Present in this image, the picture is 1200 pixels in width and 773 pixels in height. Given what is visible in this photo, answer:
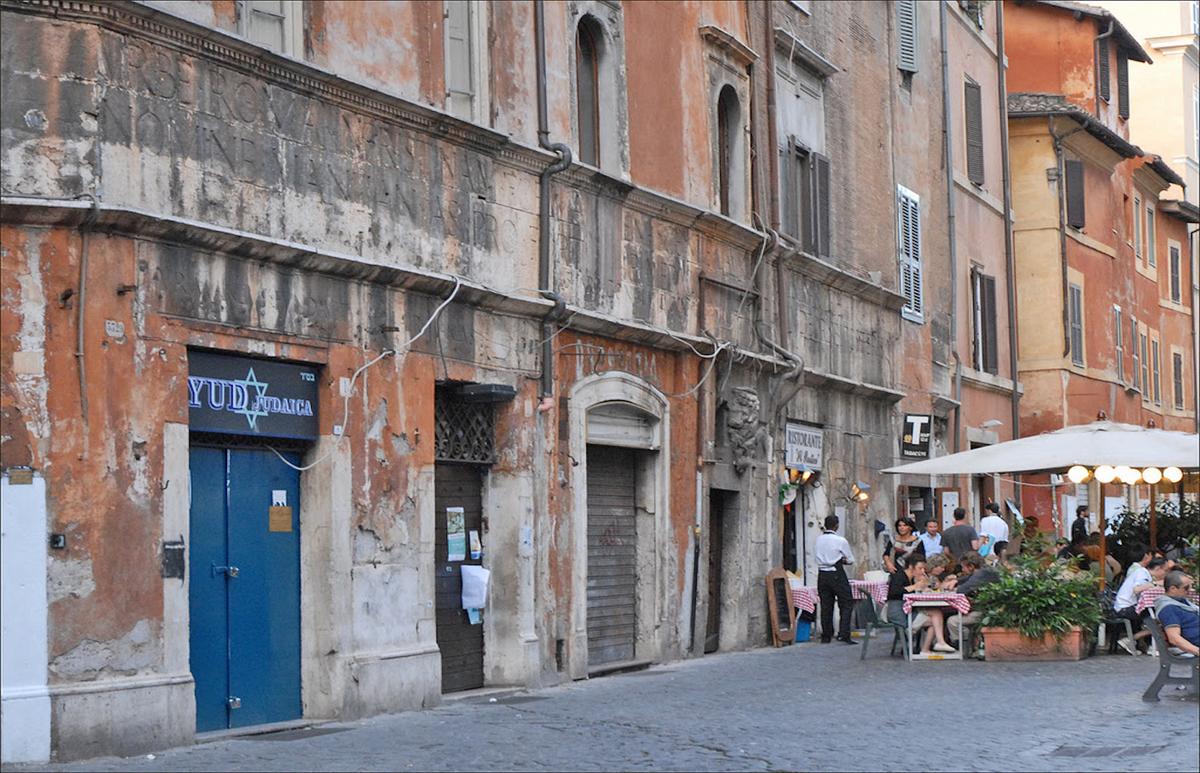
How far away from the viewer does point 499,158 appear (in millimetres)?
15828

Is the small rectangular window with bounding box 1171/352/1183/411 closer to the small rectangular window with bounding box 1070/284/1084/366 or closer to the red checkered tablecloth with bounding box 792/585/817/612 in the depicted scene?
the small rectangular window with bounding box 1070/284/1084/366

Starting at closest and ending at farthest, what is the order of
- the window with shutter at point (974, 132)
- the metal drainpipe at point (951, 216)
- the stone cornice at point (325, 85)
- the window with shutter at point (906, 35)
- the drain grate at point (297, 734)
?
the stone cornice at point (325, 85), the drain grate at point (297, 734), the window with shutter at point (906, 35), the metal drainpipe at point (951, 216), the window with shutter at point (974, 132)

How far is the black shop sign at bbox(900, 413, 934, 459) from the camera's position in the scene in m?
26.6

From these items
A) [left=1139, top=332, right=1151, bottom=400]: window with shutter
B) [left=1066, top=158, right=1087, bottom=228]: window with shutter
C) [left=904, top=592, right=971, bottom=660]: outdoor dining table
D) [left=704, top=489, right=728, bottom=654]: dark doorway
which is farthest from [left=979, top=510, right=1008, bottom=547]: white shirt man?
[left=1139, top=332, right=1151, bottom=400]: window with shutter

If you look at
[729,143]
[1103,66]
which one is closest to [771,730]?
[729,143]

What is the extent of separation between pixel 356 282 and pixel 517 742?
376cm

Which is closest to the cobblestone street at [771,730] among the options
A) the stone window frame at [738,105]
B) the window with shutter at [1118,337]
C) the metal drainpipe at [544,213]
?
the metal drainpipe at [544,213]

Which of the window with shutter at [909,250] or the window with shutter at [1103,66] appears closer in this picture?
the window with shutter at [909,250]

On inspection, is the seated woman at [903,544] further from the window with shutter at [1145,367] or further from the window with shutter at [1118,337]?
the window with shutter at [1145,367]

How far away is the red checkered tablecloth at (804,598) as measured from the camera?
2184 cm

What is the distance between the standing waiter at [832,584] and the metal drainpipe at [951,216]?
7184 mm

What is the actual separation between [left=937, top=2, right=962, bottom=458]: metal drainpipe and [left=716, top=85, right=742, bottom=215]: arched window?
8609mm

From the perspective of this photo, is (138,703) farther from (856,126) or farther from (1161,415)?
(1161,415)

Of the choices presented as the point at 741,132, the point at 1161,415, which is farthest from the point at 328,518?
the point at 1161,415
